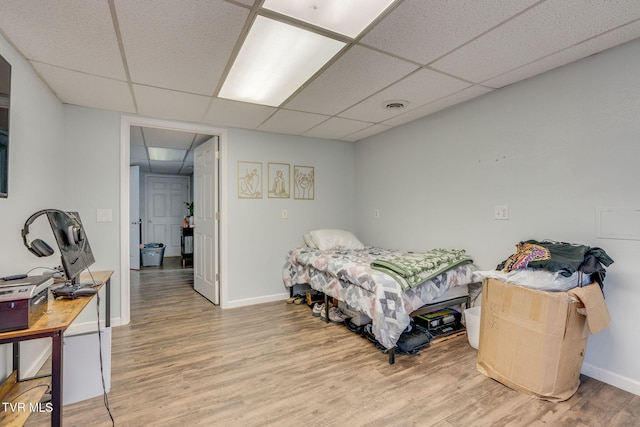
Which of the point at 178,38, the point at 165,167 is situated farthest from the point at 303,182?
the point at 165,167

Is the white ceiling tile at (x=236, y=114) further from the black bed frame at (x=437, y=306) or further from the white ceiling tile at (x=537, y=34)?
the black bed frame at (x=437, y=306)

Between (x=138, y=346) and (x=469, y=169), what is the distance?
127 inches

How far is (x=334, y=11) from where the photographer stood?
1.53 meters

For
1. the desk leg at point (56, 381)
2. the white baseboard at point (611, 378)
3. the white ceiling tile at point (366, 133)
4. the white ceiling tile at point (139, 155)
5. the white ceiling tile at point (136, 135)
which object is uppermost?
the white ceiling tile at point (366, 133)

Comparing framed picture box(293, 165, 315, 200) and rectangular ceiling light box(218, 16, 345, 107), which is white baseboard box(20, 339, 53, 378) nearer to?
rectangular ceiling light box(218, 16, 345, 107)

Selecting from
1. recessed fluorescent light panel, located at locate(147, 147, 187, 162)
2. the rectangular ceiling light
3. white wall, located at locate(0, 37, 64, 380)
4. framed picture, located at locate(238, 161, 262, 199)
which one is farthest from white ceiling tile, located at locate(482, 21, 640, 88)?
recessed fluorescent light panel, located at locate(147, 147, 187, 162)

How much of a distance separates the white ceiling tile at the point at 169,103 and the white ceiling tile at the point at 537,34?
1995 millimetres

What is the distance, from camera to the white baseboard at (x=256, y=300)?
3572 mm

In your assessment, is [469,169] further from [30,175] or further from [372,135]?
[30,175]

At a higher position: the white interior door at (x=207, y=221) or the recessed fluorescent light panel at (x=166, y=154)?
the recessed fluorescent light panel at (x=166, y=154)

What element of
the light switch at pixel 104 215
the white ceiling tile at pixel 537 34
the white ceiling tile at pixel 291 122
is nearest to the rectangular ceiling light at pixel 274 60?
the white ceiling tile at pixel 291 122

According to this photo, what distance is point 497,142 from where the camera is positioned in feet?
8.45

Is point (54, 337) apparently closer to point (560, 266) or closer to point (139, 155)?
point (560, 266)

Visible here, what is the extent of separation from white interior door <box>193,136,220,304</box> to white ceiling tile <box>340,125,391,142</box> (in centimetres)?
169
